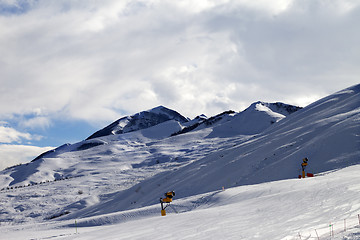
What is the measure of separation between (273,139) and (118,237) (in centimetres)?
2599

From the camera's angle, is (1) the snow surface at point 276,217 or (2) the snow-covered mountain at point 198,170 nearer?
(1) the snow surface at point 276,217

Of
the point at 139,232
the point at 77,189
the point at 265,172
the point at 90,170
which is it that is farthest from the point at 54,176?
the point at 139,232

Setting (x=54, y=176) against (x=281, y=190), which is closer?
(x=281, y=190)

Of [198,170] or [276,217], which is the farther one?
[198,170]

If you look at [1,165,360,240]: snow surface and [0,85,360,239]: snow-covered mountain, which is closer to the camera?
[1,165,360,240]: snow surface

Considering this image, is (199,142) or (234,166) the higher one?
(199,142)

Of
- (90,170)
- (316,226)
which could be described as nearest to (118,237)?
(316,226)

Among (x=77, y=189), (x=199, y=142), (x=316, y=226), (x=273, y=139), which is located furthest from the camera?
(x=199, y=142)

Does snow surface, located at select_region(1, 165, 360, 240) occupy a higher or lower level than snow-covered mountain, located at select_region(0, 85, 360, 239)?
lower

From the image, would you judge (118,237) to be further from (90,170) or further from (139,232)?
(90,170)

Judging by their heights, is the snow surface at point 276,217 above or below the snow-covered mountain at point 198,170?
below

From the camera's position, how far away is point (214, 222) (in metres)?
12.3

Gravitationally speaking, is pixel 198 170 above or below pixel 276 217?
above

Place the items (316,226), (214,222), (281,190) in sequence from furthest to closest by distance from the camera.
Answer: (281,190), (214,222), (316,226)
